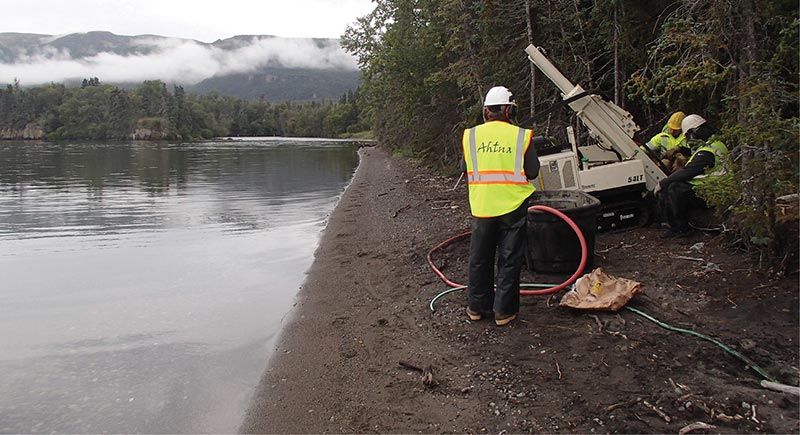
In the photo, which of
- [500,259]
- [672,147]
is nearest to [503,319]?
[500,259]

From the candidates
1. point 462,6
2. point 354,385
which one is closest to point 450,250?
point 354,385

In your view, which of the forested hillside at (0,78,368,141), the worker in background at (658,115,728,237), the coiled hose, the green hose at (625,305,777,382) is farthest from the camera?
the forested hillside at (0,78,368,141)

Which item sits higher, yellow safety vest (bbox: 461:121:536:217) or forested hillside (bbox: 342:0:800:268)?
forested hillside (bbox: 342:0:800:268)

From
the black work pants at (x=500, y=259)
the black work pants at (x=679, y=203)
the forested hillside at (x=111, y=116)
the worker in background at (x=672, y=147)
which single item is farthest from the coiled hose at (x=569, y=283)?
the forested hillside at (x=111, y=116)

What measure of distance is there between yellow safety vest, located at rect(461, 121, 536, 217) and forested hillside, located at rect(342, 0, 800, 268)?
2050 millimetres

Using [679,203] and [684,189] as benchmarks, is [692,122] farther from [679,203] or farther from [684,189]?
[679,203]

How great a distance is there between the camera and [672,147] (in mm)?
8445

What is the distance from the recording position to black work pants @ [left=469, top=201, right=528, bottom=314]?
204 inches

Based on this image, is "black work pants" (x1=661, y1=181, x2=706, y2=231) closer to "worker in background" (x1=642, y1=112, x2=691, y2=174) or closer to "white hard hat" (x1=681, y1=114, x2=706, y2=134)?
"worker in background" (x1=642, y1=112, x2=691, y2=174)

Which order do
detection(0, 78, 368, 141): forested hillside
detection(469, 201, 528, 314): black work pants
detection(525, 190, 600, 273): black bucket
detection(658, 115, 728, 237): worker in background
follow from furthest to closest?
detection(0, 78, 368, 141): forested hillside, detection(658, 115, 728, 237): worker in background, detection(525, 190, 600, 273): black bucket, detection(469, 201, 528, 314): black work pants

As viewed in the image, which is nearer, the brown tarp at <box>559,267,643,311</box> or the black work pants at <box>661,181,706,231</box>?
the brown tarp at <box>559,267,643,311</box>

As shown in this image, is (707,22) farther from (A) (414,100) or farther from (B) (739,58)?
(A) (414,100)

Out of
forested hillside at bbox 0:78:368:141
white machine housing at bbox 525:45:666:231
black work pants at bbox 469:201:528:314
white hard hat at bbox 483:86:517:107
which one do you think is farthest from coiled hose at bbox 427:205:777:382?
forested hillside at bbox 0:78:368:141

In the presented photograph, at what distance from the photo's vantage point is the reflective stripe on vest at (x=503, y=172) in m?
5.05
